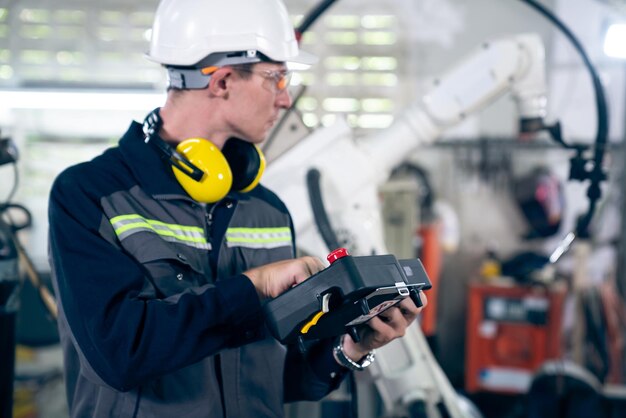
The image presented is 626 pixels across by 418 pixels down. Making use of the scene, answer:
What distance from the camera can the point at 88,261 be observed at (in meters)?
1.32

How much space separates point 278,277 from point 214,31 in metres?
0.59

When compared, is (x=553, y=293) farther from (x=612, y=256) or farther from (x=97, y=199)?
(x=97, y=199)

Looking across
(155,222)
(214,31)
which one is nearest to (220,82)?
(214,31)

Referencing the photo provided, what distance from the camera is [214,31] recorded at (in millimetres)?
1597

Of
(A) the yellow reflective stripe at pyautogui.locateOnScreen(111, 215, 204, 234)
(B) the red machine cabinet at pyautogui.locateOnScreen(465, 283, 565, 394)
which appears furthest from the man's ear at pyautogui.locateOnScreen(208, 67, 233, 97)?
(B) the red machine cabinet at pyautogui.locateOnScreen(465, 283, 565, 394)

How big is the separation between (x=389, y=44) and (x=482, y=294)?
2.10 m

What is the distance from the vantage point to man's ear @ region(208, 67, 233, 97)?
5.20 feet

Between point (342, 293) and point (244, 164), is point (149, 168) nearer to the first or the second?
point (244, 164)

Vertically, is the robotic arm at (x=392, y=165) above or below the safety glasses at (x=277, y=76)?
below

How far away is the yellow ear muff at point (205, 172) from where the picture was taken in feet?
5.00

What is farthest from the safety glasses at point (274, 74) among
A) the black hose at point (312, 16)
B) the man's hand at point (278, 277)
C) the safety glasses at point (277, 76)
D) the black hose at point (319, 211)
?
the black hose at point (312, 16)

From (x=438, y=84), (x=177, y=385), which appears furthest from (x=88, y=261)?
(x=438, y=84)

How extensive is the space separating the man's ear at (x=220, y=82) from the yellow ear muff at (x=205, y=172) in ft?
0.37

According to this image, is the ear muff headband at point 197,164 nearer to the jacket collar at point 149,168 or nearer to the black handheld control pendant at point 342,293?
the jacket collar at point 149,168
